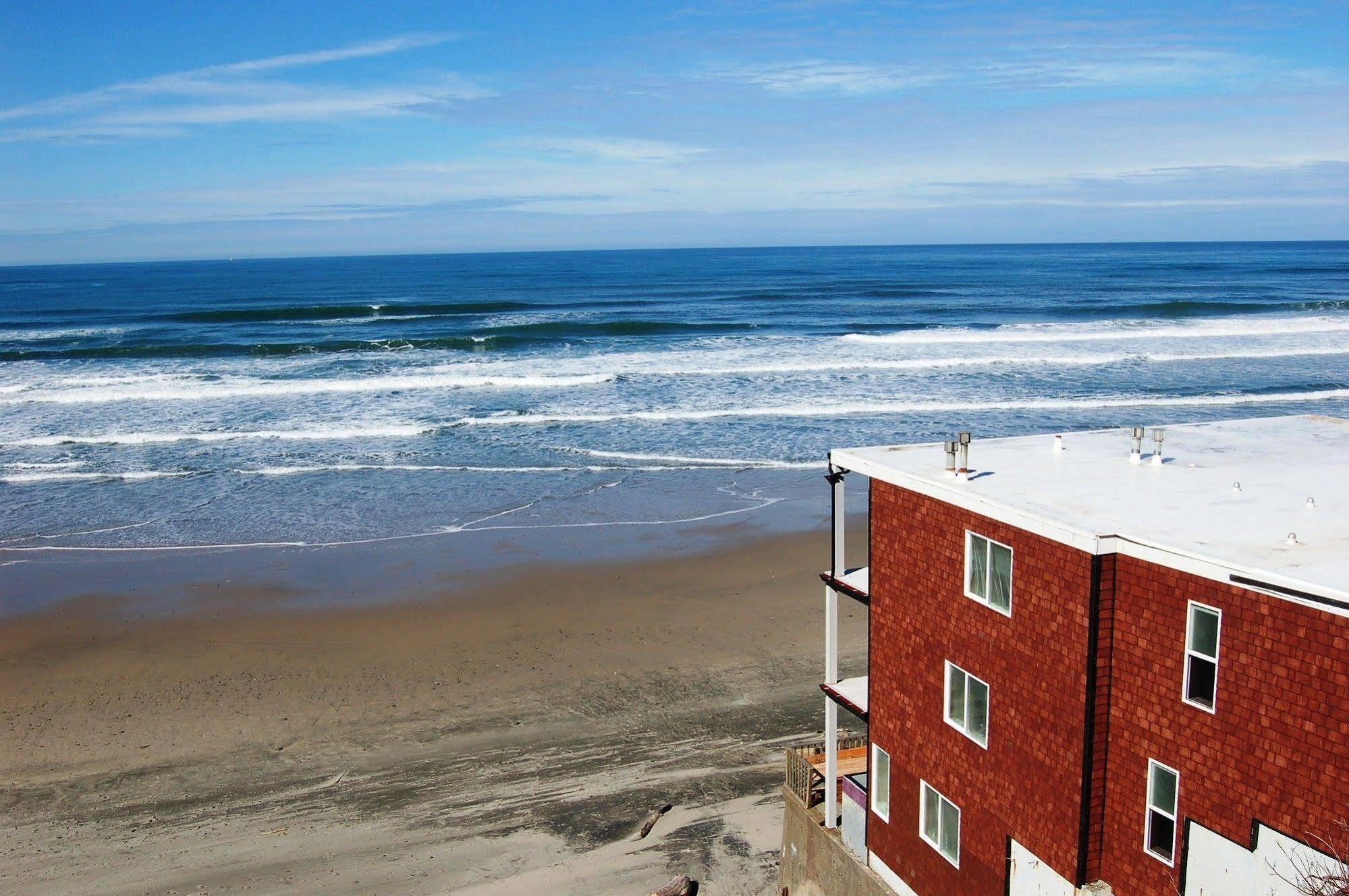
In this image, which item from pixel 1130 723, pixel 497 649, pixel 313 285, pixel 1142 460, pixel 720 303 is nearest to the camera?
pixel 1130 723

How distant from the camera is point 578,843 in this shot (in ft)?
42.0

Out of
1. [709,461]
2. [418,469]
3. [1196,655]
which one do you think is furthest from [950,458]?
[418,469]

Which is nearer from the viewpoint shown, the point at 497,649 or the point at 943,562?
the point at 943,562

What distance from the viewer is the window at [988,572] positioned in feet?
28.5

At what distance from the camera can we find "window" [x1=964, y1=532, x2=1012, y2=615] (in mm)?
8672


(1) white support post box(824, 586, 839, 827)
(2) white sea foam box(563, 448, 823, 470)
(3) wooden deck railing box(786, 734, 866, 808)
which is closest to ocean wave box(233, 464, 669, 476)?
(2) white sea foam box(563, 448, 823, 470)

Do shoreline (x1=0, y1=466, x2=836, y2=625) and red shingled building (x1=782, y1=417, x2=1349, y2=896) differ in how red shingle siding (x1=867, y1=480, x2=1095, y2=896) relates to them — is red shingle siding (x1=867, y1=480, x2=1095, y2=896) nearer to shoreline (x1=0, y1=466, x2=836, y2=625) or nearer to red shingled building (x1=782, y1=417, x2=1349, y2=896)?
red shingled building (x1=782, y1=417, x2=1349, y2=896)

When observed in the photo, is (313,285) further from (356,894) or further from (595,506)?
(356,894)

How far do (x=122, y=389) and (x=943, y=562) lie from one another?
43.1 m

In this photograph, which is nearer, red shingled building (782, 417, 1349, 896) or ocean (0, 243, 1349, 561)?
red shingled building (782, 417, 1349, 896)

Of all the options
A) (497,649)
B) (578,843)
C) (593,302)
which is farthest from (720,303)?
(578,843)

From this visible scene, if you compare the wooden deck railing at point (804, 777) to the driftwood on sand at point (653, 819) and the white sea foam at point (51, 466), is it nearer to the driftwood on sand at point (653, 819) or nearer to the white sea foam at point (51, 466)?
the driftwood on sand at point (653, 819)

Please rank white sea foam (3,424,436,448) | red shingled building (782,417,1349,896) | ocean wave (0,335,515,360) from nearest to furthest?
red shingled building (782,417,1349,896), white sea foam (3,424,436,448), ocean wave (0,335,515,360)

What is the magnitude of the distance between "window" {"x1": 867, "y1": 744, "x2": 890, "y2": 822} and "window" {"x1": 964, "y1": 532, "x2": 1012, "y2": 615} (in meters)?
2.33
